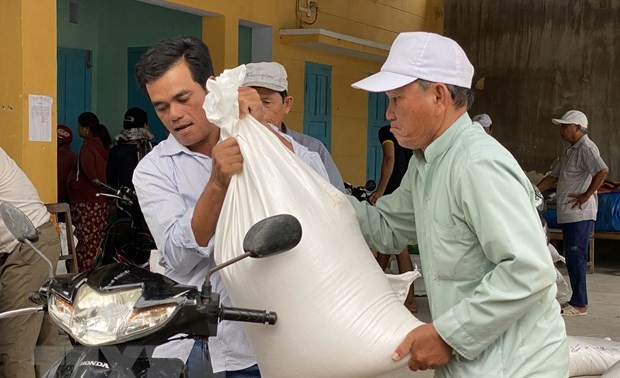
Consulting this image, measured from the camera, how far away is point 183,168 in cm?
210

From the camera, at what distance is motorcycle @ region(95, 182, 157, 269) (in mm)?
5602

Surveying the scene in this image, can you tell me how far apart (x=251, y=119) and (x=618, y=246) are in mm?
9879

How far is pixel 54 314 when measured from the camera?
5.68ft

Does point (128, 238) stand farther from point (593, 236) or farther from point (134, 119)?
point (593, 236)

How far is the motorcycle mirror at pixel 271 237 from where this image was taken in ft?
5.30

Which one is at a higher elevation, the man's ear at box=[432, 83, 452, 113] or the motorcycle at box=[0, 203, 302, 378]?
the man's ear at box=[432, 83, 452, 113]

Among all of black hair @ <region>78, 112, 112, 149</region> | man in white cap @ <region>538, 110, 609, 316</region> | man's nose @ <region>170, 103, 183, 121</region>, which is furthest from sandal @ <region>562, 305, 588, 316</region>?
man's nose @ <region>170, 103, 183, 121</region>

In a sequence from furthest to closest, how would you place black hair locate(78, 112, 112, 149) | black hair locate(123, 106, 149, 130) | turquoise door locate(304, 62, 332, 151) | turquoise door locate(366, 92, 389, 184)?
turquoise door locate(366, 92, 389, 184) < turquoise door locate(304, 62, 332, 151) < black hair locate(78, 112, 112, 149) < black hair locate(123, 106, 149, 130)

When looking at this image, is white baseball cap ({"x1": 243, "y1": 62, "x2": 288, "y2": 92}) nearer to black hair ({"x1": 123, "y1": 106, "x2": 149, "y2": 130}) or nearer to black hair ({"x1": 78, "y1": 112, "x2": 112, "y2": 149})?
black hair ({"x1": 123, "y1": 106, "x2": 149, "y2": 130})

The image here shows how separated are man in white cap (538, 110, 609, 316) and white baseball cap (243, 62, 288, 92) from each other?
470 cm

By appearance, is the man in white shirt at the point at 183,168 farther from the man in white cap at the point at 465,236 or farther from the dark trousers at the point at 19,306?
the dark trousers at the point at 19,306

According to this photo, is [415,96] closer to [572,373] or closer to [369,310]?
[369,310]

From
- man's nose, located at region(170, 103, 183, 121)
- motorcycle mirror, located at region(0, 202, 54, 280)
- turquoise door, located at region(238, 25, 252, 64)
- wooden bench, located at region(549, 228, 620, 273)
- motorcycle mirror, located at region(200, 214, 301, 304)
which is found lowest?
wooden bench, located at region(549, 228, 620, 273)

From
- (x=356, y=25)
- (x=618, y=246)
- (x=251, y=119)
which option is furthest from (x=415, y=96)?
(x=618, y=246)
